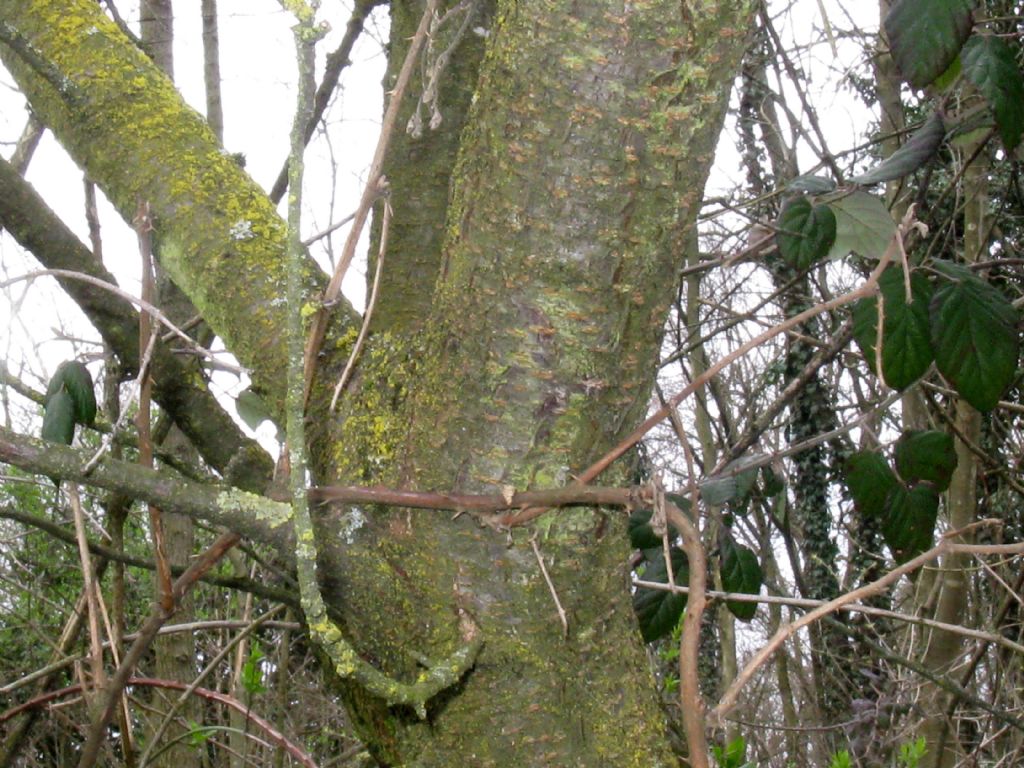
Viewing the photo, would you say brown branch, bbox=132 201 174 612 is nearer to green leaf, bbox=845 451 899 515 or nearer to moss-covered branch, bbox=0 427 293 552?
moss-covered branch, bbox=0 427 293 552

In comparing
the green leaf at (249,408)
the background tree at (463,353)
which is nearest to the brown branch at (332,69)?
the green leaf at (249,408)

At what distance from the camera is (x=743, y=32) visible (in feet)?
2.32

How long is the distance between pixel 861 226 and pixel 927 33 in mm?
288

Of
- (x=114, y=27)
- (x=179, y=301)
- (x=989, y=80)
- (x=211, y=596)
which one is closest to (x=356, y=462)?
(x=114, y=27)

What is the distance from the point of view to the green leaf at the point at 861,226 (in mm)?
1438

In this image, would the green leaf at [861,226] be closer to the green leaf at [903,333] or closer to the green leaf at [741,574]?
the green leaf at [903,333]

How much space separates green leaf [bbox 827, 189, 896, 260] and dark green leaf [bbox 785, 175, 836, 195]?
3cm

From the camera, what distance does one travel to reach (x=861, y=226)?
146cm

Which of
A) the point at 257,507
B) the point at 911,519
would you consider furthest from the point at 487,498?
the point at 911,519

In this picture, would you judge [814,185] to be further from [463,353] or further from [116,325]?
[116,325]

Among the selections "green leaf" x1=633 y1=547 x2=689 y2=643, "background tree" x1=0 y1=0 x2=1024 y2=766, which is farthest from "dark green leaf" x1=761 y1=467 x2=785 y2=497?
"background tree" x1=0 y1=0 x2=1024 y2=766

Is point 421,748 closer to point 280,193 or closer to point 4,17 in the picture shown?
point 4,17

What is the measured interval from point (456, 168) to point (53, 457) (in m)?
0.39

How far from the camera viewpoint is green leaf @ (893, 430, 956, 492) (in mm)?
1590
